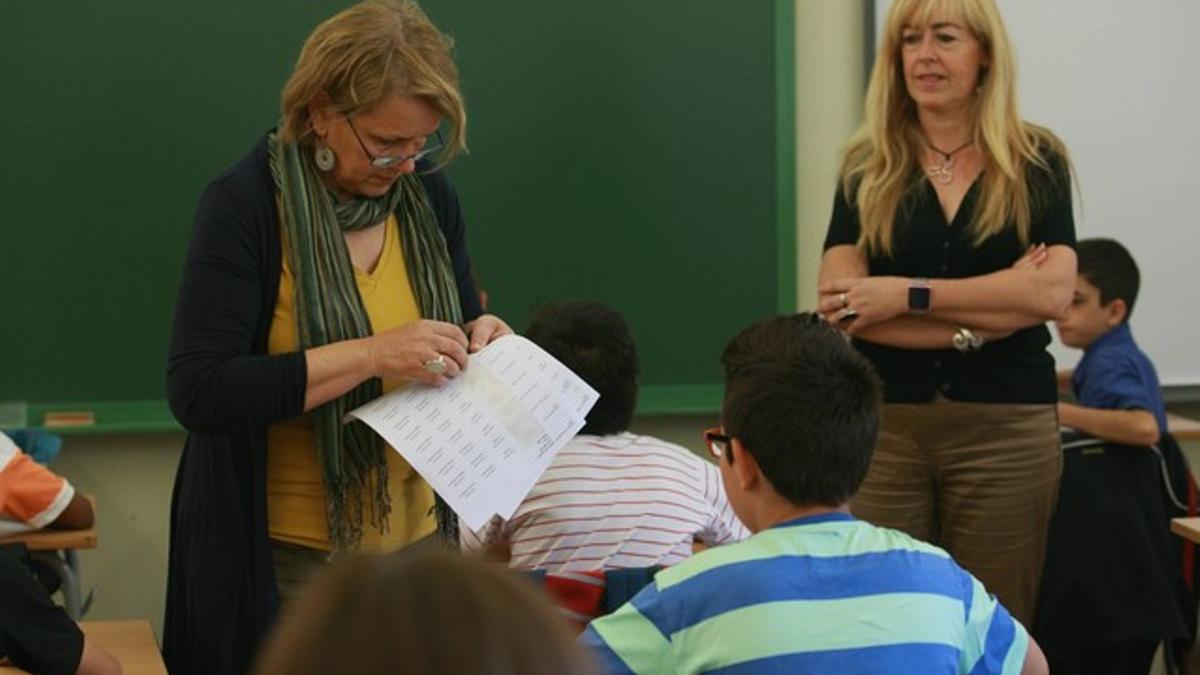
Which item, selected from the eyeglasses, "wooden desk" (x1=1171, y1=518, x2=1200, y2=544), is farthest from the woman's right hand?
"wooden desk" (x1=1171, y1=518, x2=1200, y2=544)

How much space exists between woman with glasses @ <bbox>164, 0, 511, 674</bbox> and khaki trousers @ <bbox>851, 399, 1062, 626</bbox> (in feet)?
3.16

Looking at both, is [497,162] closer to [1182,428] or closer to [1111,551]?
[1111,551]

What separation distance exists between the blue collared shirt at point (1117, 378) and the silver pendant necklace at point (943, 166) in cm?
125

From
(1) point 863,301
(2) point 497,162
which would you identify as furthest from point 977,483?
(2) point 497,162

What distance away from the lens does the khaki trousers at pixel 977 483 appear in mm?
3119

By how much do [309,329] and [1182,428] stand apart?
9.85 ft

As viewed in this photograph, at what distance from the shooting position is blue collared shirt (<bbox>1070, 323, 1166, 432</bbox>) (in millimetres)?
4219

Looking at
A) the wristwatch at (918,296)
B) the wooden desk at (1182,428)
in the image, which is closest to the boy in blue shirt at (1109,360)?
the wooden desk at (1182,428)

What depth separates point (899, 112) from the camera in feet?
10.9

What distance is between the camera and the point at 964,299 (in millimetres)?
3098

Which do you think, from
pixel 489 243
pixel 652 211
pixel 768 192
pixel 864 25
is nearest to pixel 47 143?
pixel 489 243

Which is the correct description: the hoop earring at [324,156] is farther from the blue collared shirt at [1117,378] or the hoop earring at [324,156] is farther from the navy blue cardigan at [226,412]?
the blue collared shirt at [1117,378]

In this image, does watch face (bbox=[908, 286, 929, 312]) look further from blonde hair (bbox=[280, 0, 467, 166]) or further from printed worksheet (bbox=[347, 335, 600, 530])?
blonde hair (bbox=[280, 0, 467, 166])

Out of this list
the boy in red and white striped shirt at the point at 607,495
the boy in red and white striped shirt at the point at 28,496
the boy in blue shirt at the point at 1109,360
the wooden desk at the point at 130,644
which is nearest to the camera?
the boy in red and white striped shirt at the point at 607,495
